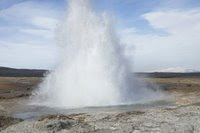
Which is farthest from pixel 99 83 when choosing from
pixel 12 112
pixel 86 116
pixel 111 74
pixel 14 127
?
pixel 14 127

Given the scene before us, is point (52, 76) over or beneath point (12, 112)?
over

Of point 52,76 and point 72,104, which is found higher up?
point 52,76

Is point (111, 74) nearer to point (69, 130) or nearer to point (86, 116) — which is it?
point (86, 116)

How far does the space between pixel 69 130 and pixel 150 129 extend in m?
4.97

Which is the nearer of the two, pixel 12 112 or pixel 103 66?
pixel 12 112

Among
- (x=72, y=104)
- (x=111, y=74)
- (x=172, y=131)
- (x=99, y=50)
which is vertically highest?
(x=99, y=50)

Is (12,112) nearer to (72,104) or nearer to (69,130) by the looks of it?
(72,104)

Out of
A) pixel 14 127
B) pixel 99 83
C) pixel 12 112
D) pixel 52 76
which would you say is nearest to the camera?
pixel 14 127

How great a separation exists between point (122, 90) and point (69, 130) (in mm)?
25670

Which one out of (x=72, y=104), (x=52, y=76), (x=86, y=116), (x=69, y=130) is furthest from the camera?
(x=52, y=76)

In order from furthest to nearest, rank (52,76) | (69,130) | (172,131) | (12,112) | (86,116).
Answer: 1. (52,76)
2. (12,112)
3. (86,116)
4. (69,130)
5. (172,131)

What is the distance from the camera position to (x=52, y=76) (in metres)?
52.6

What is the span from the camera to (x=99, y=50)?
1984 inches

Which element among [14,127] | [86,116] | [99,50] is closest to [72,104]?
[99,50]
